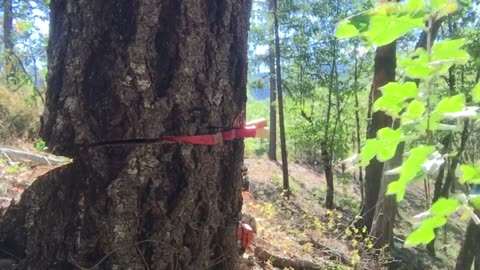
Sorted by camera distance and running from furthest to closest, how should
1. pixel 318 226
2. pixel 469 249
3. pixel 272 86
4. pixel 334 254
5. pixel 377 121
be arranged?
pixel 272 86, pixel 469 249, pixel 377 121, pixel 318 226, pixel 334 254

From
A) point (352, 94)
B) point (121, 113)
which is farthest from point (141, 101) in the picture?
point (352, 94)

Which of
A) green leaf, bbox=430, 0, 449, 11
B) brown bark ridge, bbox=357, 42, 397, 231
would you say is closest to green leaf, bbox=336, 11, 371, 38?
green leaf, bbox=430, 0, 449, 11

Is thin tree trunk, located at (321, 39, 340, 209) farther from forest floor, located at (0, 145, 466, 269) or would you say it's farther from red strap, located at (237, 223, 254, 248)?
red strap, located at (237, 223, 254, 248)

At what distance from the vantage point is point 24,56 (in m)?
12.1

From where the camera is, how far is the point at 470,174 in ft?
2.90

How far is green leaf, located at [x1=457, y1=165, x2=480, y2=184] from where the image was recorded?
0.88 m

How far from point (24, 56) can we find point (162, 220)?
11686mm

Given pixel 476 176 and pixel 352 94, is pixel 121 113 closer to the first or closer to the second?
pixel 476 176

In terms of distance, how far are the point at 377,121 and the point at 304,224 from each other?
2625mm

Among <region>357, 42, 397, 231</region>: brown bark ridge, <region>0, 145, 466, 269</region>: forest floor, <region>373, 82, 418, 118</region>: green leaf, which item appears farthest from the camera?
<region>357, 42, 397, 231</region>: brown bark ridge

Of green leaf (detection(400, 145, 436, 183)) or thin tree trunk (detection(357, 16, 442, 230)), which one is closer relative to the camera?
green leaf (detection(400, 145, 436, 183))

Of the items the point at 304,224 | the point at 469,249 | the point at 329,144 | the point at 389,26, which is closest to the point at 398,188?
the point at 389,26

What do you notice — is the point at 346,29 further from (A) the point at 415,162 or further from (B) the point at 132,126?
(B) the point at 132,126

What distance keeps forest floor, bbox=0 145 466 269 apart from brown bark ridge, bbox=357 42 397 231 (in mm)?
787
